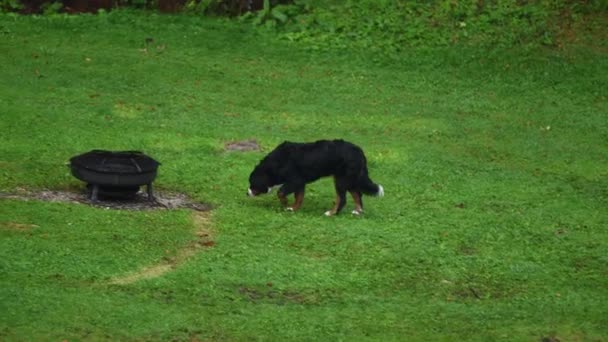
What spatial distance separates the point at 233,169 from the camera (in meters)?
20.7

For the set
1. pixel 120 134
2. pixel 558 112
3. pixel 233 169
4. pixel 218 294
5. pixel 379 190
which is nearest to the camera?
pixel 218 294

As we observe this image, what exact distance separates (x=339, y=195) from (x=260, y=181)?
122cm

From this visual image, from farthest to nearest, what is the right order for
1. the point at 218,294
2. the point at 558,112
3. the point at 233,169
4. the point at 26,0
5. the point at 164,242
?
the point at 26,0, the point at 558,112, the point at 233,169, the point at 164,242, the point at 218,294

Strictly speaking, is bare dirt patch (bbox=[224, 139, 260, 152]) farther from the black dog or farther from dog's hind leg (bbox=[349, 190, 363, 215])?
dog's hind leg (bbox=[349, 190, 363, 215])

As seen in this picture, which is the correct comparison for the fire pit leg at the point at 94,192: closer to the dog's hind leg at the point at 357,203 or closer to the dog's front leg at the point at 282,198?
the dog's front leg at the point at 282,198

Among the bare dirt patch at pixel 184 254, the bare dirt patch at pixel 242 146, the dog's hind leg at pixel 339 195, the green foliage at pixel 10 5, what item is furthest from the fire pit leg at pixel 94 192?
the green foliage at pixel 10 5

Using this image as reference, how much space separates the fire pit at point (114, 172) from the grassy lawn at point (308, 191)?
0.50m

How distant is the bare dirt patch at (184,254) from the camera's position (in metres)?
15.0

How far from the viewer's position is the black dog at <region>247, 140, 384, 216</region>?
1812 cm

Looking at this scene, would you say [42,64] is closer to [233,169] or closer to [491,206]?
[233,169]

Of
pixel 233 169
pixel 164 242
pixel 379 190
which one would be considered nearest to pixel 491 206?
pixel 379 190

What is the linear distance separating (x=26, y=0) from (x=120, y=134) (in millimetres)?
9269

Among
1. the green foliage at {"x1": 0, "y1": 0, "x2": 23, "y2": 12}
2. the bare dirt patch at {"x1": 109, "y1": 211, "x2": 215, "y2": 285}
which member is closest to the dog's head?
the bare dirt patch at {"x1": 109, "y1": 211, "x2": 215, "y2": 285}

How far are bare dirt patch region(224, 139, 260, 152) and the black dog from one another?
341 cm
